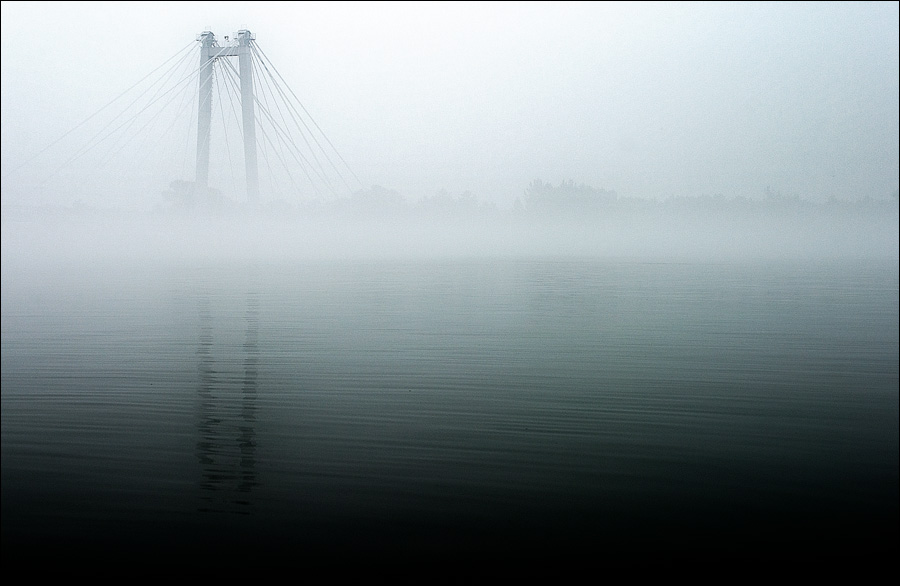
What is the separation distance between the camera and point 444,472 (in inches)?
275

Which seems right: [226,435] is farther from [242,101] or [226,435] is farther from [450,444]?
[242,101]

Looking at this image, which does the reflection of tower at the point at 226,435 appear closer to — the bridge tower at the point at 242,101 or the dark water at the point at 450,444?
the dark water at the point at 450,444

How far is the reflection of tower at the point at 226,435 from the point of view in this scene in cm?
638

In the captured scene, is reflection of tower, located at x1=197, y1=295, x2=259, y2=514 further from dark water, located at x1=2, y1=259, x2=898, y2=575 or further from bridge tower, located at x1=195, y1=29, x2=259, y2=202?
bridge tower, located at x1=195, y1=29, x2=259, y2=202

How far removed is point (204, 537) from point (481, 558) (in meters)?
1.94

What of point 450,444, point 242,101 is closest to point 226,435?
point 450,444

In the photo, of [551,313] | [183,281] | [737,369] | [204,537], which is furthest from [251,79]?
[204,537]

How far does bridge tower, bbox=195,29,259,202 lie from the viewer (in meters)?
58.5

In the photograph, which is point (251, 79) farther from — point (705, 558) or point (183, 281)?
point (705, 558)

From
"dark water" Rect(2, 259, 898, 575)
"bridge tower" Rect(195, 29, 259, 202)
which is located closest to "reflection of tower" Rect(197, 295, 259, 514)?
"dark water" Rect(2, 259, 898, 575)

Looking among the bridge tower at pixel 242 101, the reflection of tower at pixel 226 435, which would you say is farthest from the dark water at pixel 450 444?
the bridge tower at pixel 242 101

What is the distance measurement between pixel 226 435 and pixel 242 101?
5695 cm

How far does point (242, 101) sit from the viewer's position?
6119 centimetres

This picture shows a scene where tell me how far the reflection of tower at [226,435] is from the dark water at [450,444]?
36 millimetres
